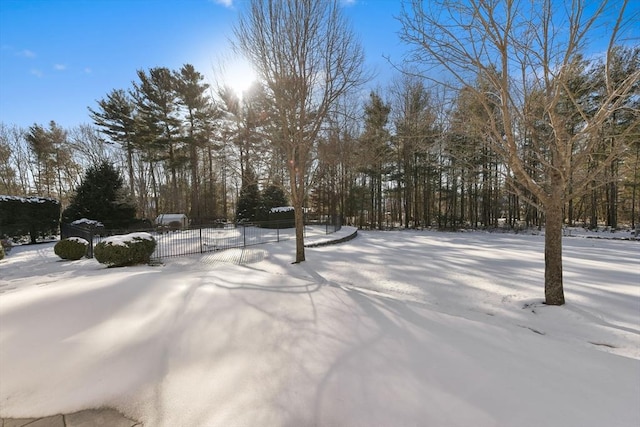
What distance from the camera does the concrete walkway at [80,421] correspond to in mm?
1967

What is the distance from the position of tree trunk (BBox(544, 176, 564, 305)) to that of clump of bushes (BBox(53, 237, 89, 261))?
510 inches

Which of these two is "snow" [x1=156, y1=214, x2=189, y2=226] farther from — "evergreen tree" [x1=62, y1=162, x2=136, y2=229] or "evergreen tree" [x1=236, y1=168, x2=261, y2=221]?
"evergreen tree" [x1=236, y1=168, x2=261, y2=221]

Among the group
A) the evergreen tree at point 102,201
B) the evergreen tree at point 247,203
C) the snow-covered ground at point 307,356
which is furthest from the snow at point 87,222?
the snow-covered ground at point 307,356

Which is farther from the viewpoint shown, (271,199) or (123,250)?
(271,199)

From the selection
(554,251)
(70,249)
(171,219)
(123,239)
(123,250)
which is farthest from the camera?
(171,219)

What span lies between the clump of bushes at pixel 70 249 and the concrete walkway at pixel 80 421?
9694 millimetres

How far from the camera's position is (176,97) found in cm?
2227

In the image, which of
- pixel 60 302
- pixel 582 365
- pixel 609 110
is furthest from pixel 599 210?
pixel 60 302

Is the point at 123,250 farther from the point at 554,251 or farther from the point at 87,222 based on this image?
the point at 87,222

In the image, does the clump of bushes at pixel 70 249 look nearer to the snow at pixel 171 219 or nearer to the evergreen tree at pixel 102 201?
the evergreen tree at pixel 102 201

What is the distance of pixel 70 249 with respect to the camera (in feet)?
31.3

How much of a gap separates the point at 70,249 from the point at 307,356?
35.3 feet

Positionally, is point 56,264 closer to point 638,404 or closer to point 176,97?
point 638,404

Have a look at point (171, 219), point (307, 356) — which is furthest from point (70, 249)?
point (307, 356)
